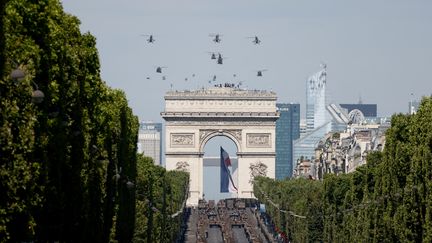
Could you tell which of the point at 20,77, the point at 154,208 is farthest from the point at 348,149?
the point at 20,77

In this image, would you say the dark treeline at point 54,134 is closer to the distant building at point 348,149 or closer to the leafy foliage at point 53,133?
the leafy foliage at point 53,133

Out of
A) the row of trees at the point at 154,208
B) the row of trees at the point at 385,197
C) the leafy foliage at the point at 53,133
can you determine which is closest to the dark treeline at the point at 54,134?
the leafy foliage at the point at 53,133

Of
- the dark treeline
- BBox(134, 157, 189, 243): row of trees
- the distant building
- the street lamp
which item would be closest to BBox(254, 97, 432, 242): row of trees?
BBox(134, 157, 189, 243): row of trees

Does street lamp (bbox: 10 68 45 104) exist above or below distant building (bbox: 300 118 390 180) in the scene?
below

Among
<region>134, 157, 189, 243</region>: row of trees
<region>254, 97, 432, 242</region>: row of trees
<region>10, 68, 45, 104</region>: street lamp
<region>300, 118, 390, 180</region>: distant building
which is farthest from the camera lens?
<region>300, 118, 390, 180</region>: distant building

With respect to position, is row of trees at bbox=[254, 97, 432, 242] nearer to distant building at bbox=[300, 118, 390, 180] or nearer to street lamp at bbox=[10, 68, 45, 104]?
distant building at bbox=[300, 118, 390, 180]

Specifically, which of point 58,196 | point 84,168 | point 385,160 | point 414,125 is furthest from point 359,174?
point 58,196
